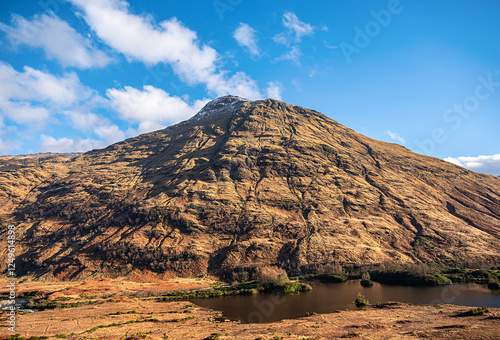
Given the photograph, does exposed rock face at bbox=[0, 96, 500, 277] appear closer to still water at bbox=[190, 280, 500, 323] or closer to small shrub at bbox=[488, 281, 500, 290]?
still water at bbox=[190, 280, 500, 323]

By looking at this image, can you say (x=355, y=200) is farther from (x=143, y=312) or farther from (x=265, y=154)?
(x=143, y=312)

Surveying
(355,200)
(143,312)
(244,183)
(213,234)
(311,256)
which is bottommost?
(143,312)

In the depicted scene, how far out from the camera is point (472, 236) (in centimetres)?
12500

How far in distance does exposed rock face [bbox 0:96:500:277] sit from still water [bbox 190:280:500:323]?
2879cm

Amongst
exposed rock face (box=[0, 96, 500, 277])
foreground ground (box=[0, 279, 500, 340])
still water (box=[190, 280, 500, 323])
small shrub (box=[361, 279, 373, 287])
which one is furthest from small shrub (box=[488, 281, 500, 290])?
exposed rock face (box=[0, 96, 500, 277])

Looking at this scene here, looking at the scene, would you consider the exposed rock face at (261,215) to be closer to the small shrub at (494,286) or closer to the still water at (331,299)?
the still water at (331,299)

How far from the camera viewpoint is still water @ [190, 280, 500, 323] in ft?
202

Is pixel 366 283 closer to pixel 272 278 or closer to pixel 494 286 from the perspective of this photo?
pixel 272 278

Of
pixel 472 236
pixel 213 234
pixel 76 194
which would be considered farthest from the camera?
pixel 76 194

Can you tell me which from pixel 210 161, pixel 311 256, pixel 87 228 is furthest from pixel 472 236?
pixel 87 228

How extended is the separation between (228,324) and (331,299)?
3192cm

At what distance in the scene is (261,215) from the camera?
142 metres

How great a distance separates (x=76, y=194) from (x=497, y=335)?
211314 millimetres

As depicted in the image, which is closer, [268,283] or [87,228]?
[268,283]
